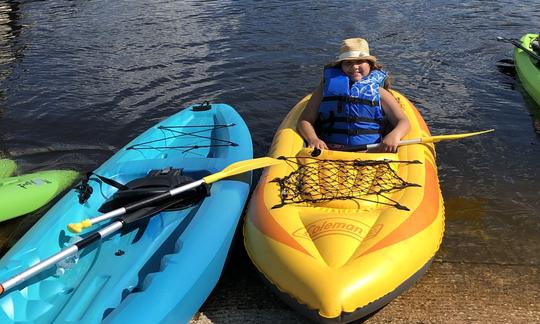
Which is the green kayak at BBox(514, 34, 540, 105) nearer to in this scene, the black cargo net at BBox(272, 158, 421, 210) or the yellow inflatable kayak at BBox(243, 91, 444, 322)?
the yellow inflatable kayak at BBox(243, 91, 444, 322)

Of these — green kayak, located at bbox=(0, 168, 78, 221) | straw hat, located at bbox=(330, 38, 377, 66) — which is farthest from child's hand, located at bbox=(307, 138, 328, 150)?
green kayak, located at bbox=(0, 168, 78, 221)

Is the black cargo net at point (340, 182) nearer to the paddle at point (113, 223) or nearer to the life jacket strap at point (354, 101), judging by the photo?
the paddle at point (113, 223)

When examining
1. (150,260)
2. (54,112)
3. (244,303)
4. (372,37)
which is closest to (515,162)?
(244,303)

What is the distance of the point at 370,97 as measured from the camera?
13.1 ft

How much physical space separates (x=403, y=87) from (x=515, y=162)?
2.36 m

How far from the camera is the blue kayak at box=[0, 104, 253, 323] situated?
9.06ft

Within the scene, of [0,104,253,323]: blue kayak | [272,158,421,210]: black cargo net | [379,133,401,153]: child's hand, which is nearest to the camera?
[0,104,253,323]: blue kayak

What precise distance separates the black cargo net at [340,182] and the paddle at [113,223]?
31 centimetres

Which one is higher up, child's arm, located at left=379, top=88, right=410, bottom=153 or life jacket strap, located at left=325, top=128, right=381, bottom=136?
child's arm, located at left=379, top=88, right=410, bottom=153

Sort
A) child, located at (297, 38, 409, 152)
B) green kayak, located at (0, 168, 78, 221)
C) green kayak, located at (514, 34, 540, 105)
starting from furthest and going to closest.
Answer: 1. green kayak, located at (514, 34, 540, 105)
2. green kayak, located at (0, 168, 78, 221)
3. child, located at (297, 38, 409, 152)

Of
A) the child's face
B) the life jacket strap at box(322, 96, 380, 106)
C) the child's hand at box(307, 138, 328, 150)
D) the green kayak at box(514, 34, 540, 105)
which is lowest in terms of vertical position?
the green kayak at box(514, 34, 540, 105)

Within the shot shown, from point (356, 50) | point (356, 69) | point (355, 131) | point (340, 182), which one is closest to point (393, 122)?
point (355, 131)

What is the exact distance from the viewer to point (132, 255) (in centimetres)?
326

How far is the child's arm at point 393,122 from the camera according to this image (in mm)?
3779
